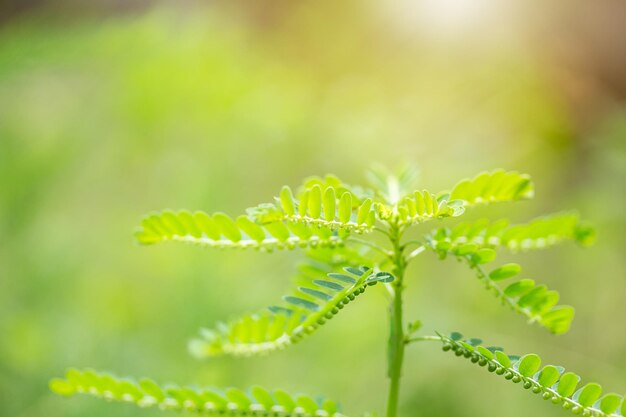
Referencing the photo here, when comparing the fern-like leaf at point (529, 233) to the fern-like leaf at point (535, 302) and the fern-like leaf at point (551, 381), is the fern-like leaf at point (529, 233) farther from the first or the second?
the fern-like leaf at point (551, 381)

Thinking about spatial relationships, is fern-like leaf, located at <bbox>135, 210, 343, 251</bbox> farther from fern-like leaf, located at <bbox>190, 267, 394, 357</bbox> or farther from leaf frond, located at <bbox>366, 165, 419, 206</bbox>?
leaf frond, located at <bbox>366, 165, 419, 206</bbox>

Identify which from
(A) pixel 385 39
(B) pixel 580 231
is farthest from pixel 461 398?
(A) pixel 385 39

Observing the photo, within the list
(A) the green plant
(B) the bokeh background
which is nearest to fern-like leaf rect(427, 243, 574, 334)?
(A) the green plant

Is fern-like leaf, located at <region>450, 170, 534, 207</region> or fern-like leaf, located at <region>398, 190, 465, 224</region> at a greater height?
fern-like leaf, located at <region>450, 170, 534, 207</region>

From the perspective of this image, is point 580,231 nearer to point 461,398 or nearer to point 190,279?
point 461,398

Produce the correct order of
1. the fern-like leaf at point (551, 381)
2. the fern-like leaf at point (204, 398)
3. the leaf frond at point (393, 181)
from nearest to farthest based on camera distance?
the fern-like leaf at point (551, 381), the fern-like leaf at point (204, 398), the leaf frond at point (393, 181)

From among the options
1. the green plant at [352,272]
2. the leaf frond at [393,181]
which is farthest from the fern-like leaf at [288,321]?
the leaf frond at [393,181]

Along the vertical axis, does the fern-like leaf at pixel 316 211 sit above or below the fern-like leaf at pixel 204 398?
above

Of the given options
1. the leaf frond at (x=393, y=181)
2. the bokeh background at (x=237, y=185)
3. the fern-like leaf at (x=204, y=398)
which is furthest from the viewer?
the bokeh background at (x=237, y=185)
